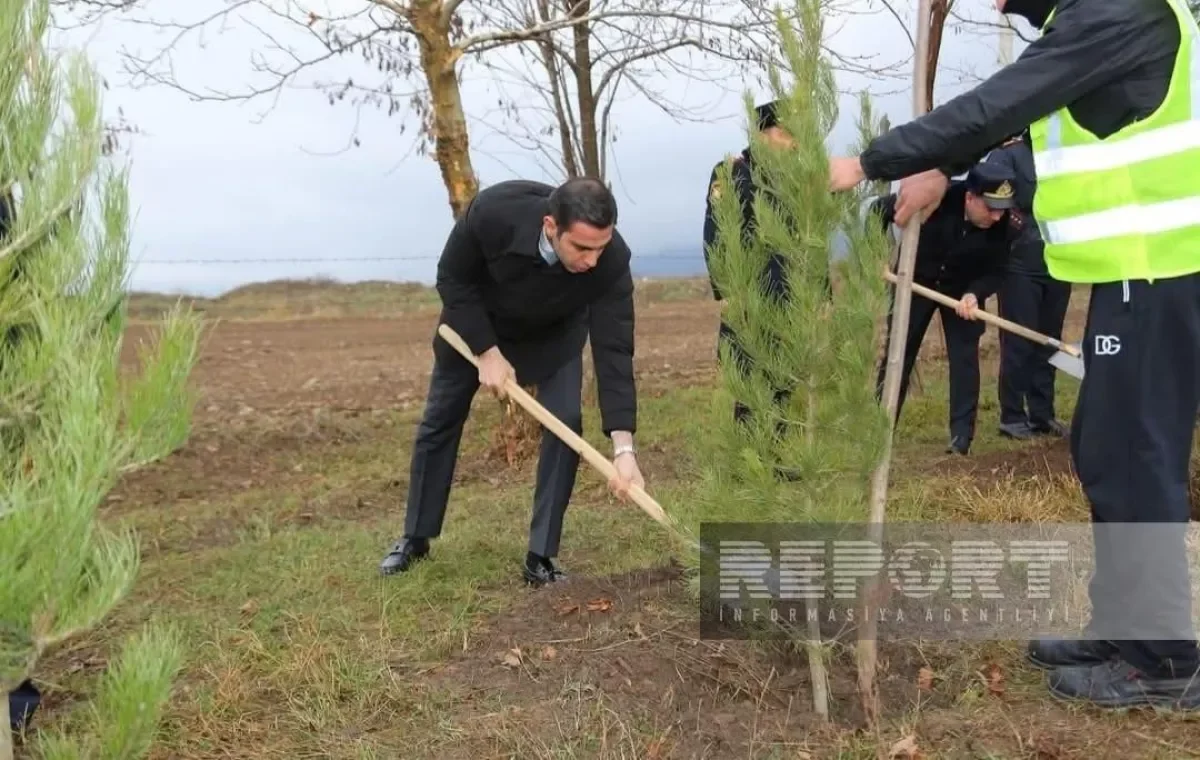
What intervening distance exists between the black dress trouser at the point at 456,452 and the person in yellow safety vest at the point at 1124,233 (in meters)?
1.70

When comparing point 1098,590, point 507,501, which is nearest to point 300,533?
point 507,501

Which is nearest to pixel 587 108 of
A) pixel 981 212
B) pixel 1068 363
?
pixel 981 212

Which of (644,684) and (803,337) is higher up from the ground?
(803,337)

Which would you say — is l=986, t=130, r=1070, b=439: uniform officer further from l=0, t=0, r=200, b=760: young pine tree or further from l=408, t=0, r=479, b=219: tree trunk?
l=0, t=0, r=200, b=760: young pine tree

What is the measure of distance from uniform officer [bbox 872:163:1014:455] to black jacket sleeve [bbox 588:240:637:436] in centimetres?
199

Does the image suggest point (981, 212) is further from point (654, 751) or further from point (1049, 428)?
point (654, 751)

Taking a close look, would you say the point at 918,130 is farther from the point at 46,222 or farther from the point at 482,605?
the point at 482,605

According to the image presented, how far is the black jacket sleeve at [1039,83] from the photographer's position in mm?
2453

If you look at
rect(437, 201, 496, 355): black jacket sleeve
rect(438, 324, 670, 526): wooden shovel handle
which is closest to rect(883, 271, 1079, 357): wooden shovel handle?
rect(438, 324, 670, 526): wooden shovel handle

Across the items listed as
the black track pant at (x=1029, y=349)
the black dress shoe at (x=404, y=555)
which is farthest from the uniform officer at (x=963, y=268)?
the black dress shoe at (x=404, y=555)

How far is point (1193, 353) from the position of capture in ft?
8.29

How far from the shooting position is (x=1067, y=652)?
296 cm

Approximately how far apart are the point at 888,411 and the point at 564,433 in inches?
50.6

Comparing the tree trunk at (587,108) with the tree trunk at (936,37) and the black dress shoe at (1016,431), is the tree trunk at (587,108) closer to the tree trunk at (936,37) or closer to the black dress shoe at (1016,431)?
the tree trunk at (936,37)
